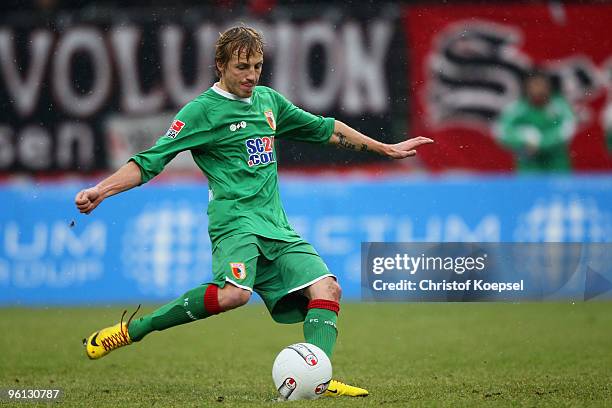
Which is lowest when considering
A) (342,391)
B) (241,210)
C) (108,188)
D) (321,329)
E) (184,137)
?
(342,391)

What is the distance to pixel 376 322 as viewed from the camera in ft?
38.7

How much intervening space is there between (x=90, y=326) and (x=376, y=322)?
273 centimetres

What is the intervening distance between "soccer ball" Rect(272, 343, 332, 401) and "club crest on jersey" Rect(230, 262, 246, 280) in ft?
1.60

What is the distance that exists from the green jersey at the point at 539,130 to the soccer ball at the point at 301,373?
8.50m

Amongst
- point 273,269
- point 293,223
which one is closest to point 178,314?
point 273,269

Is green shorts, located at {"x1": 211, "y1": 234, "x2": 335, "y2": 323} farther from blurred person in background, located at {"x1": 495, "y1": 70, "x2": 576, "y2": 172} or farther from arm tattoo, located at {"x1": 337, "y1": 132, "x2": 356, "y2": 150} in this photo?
blurred person in background, located at {"x1": 495, "y1": 70, "x2": 576, "y2": 172}

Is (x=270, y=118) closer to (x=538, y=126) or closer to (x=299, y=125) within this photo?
(x=299, y=125)

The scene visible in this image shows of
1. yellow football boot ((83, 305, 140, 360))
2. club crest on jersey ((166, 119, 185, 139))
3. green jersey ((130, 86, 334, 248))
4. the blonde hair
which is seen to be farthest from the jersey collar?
yellow football boot ((83, 305, 140, 360))

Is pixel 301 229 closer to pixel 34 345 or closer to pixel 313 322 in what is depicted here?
pixel 34 345

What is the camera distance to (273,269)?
6.95 meters

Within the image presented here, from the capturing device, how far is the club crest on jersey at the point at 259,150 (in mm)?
6883

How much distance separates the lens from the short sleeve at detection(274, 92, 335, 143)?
7.27 meters

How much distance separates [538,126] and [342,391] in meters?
8.48

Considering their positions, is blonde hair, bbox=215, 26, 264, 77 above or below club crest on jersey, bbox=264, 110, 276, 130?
above
